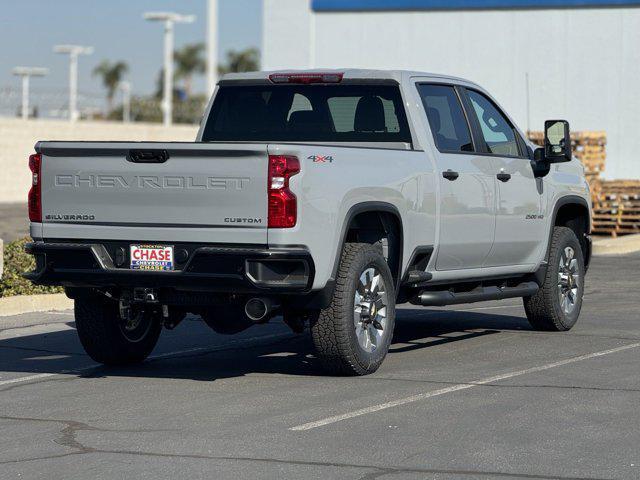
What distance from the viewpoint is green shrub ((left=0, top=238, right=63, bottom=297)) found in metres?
14.4

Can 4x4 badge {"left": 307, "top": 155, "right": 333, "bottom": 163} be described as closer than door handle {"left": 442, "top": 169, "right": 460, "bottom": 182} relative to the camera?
Yes

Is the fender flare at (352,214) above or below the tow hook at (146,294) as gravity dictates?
above

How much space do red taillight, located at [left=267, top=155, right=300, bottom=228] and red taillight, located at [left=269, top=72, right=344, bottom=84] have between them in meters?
2.19

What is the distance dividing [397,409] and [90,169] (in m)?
2.75

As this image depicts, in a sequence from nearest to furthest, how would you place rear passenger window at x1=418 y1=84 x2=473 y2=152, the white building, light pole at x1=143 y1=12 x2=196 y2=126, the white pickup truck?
the white pickup truck
rear passenger window at x1=418 y1=84 x2=473 y2=152
the white building
light pole at x1=143 y1=12 x2=196 y2=126

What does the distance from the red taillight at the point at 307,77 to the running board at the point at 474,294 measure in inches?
72.7

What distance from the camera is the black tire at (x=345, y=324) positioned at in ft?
30.3

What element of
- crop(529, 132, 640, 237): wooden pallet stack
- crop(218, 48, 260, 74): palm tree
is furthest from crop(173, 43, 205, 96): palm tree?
crop(529, 132, 640, 237): wooden pallet stack

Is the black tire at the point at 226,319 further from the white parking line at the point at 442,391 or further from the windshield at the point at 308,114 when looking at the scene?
the windshield at the point at 308,114

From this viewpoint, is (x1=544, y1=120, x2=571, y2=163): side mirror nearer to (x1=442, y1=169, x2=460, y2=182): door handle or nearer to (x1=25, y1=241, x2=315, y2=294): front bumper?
(x1=442, y1=169, x2=460, y2=182): door handle

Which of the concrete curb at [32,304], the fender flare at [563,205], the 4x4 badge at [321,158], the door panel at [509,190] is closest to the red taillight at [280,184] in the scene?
the 4x4 badge at [321,158]

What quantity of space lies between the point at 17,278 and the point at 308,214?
649 cm

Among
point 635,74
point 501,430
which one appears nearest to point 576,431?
point 501,430

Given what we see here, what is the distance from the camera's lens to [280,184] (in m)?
8.71
